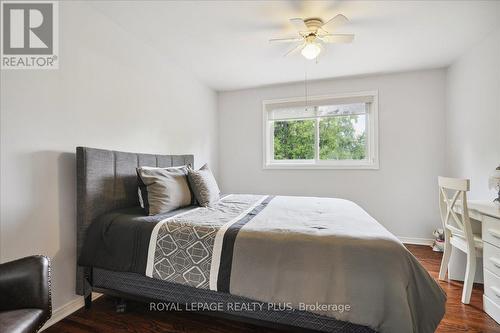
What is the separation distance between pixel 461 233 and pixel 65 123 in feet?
11.0

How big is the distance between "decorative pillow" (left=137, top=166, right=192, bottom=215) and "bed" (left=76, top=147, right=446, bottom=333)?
0.10 meters

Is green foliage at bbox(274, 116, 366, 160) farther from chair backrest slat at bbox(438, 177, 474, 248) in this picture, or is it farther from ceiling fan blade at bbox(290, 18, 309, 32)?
ceiling fan blade at bbox(290, 18, 309, 32)

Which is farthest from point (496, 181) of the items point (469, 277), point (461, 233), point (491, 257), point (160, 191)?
point (160, 191)

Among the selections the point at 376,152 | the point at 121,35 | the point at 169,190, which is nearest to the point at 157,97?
the point at 121,35

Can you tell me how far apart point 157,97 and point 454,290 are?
3.50 meters

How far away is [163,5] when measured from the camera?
190 cm

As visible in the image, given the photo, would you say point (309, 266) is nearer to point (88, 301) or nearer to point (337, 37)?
point (88, 301)

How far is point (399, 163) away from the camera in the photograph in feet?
11.0

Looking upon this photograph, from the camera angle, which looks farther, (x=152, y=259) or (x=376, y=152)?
(x=376, y=152)

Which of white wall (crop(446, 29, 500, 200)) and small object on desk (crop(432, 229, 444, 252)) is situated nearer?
white wall (crop(446, 29, 500, 200))

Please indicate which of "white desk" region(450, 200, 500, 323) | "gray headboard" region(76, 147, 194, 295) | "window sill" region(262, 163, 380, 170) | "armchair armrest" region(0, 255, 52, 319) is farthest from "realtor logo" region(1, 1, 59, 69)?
"white desk" region(450, 200, 500, 323)

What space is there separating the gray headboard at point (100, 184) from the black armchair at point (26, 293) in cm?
66

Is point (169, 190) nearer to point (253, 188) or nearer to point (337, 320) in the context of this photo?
point (337, 320)

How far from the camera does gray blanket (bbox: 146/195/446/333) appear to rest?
117 cm
